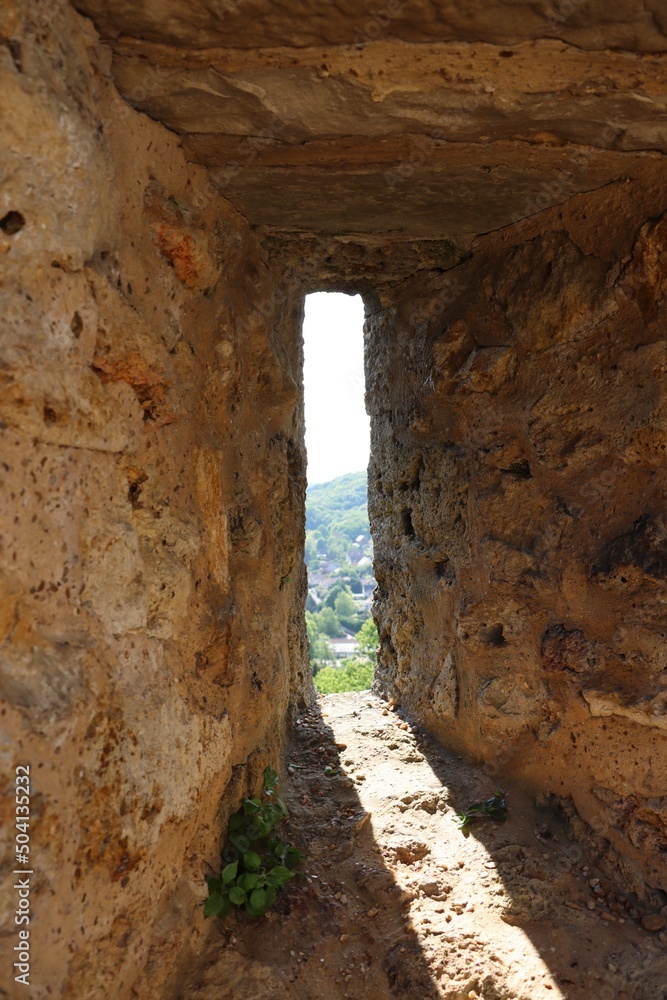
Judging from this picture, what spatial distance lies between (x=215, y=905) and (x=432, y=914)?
79 cm

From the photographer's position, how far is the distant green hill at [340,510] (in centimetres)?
7531

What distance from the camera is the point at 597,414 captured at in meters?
2.74

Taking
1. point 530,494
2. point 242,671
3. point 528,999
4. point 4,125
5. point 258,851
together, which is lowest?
point 528,999

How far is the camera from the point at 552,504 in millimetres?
2906

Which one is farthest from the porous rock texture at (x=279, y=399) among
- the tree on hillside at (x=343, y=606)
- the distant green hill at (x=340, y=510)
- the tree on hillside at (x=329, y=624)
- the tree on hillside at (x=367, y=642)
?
the distant green hill at (x=340, y=510)

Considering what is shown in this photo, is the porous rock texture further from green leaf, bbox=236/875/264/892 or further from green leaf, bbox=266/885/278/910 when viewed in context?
green leaf, bbox=266/885/278/910

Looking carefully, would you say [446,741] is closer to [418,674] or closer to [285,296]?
[418,674]

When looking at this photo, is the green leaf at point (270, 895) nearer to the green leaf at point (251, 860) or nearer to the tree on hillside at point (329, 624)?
the green leaf at point (251, 860)

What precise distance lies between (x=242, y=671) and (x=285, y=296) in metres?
1.82

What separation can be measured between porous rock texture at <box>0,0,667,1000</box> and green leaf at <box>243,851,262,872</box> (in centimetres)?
13

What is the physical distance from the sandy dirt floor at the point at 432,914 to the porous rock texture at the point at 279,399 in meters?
0.15

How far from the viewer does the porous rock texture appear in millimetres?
1586

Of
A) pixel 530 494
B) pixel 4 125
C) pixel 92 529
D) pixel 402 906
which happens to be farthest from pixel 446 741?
pixel 4 125

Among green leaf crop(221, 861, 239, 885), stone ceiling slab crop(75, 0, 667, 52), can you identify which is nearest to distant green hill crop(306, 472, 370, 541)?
green leaf crop(221, 861, 239, 885)
